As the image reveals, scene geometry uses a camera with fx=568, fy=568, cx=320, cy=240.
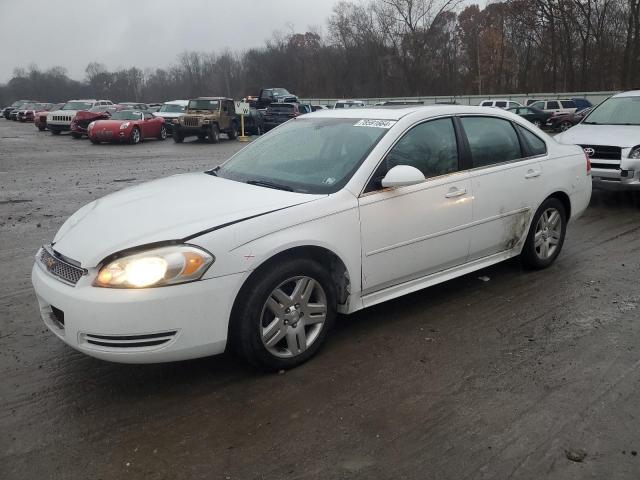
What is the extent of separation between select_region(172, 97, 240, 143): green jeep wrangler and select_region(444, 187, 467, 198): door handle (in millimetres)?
20815

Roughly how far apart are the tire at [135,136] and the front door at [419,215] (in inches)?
823

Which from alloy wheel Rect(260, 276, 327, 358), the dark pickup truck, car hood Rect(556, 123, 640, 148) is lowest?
alloy wheel Rect(260, 276, 327, 358)

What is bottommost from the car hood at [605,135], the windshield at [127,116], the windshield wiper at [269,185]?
the windshield wiper at [269,185]

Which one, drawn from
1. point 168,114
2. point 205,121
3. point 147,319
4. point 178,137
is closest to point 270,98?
point 168,114

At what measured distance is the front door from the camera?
3881mm

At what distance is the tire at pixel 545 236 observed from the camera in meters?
5.25

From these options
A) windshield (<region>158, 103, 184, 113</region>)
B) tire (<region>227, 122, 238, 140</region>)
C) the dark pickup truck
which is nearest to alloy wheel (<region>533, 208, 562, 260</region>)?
tire (<region>227, 122, 238, 140</region>)

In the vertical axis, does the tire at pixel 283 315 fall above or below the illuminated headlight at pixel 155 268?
below

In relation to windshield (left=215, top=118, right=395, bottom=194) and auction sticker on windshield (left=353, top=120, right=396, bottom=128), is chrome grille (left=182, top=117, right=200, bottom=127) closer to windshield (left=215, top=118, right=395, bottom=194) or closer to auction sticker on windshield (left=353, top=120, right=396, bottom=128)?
windshield (left=215, top=118, right=395, bottom=194)

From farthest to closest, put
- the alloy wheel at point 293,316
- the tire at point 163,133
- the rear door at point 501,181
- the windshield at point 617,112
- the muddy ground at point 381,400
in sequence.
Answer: the tire at point 163,133 → the windshield at point 617,112 → the rear door at point 501,181 → the alloy wheel at point 293,316 → the muddy ground at point 381,400

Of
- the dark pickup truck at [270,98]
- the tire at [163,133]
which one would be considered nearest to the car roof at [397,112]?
the tire at [163,133]

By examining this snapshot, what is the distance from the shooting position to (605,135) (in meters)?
8.53

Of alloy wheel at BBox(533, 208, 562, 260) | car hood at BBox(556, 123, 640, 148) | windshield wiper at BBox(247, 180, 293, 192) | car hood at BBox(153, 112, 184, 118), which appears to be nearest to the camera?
windshield wiper at BBox(247, 180, 293, 192)

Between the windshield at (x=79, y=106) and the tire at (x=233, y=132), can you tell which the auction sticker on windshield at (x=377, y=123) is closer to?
Answer: the tire at (x=233, y=132)
